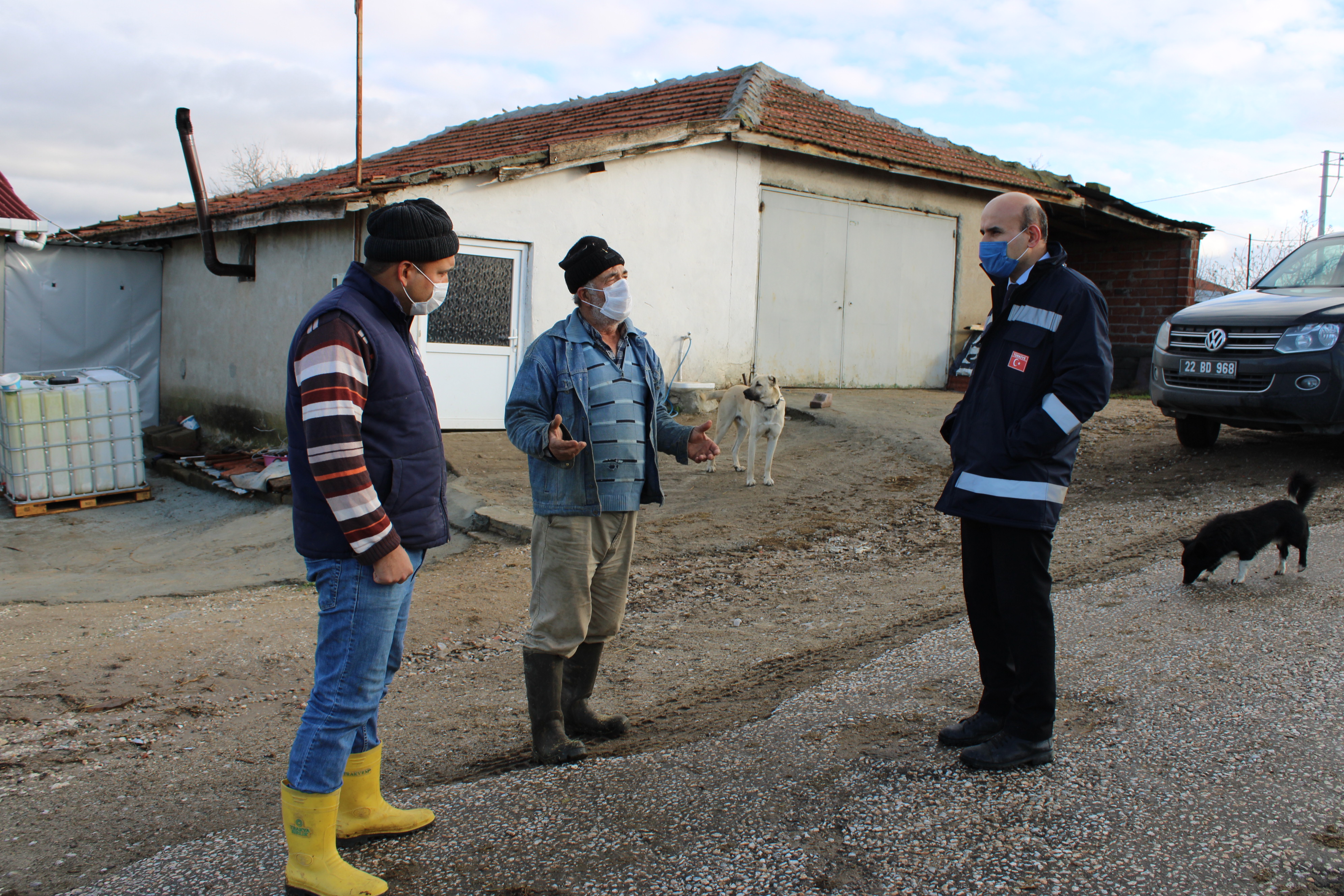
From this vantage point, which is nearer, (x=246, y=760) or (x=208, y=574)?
(x=246, y=760)

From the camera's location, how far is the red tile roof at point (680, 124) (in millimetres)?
11711

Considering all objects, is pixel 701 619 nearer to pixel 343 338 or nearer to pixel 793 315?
pixel 343 338

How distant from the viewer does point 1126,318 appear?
615 inches

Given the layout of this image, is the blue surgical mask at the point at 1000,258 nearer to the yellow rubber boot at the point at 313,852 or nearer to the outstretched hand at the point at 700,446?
the outstretched hand at the point at 700,446

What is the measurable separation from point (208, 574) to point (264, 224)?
498cm

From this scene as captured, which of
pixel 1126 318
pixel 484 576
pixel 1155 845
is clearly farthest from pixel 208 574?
pixel 1126 318

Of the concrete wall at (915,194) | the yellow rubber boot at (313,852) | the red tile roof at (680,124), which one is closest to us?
the yellow rubber boot at (313,852)

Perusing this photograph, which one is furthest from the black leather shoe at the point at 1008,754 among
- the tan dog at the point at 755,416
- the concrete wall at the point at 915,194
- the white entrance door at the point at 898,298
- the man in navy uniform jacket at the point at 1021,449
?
the white entrance door at the point at 898,298

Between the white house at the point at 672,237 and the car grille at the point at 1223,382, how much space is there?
17.6 ft

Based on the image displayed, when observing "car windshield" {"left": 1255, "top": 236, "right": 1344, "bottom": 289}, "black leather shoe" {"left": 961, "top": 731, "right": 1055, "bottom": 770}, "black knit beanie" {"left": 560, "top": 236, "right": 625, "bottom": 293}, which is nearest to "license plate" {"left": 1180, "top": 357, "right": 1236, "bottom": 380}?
"car windshield" {"left": 1255, "top": 236, "right": 1344, "bottom": 289}

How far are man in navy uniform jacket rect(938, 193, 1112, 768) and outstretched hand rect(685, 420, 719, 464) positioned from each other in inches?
34.8

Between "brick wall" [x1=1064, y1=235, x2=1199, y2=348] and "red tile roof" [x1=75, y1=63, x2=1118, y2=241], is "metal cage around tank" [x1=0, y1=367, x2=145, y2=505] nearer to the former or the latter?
"red tile roof" [x1=75, y1=63, x2=1118, y2=241]

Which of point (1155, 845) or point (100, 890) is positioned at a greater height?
point (1155, 845)

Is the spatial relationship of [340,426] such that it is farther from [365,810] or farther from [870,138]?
[870,138]
